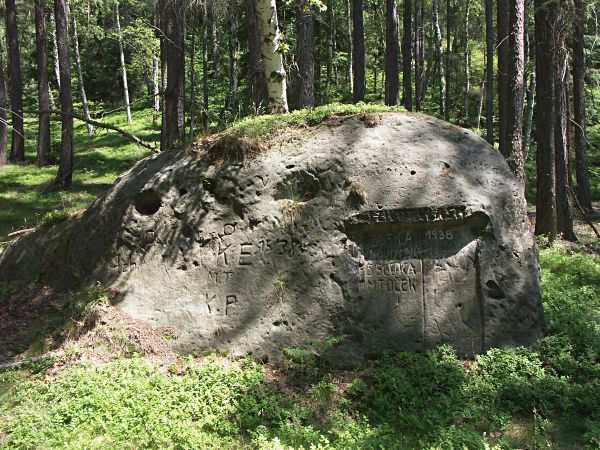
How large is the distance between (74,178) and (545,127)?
682 inches

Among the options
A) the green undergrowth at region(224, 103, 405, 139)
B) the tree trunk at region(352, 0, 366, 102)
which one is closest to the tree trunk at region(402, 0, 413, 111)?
the tree trunk at region(352, 0, 366, 102)

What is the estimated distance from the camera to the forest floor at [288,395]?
18.1ft

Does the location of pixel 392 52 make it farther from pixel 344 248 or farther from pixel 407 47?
pixel 344 248

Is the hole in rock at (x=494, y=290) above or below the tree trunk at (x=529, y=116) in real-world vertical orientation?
below

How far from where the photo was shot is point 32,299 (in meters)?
8.95

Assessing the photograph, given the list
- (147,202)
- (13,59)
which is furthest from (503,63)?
(13,59)

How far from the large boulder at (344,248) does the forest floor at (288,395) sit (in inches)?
14.9

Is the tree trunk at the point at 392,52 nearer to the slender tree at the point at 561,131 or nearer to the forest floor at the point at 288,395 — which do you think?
the slender tree at the point at 561,131

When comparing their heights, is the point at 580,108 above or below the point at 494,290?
above

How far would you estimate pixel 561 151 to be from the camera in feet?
45.2

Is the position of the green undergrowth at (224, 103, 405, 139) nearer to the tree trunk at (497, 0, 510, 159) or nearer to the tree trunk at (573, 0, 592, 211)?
the tree trunk at (497, 0, 510, 159)

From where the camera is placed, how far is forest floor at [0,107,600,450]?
5.53 m

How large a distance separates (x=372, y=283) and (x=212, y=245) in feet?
7.92

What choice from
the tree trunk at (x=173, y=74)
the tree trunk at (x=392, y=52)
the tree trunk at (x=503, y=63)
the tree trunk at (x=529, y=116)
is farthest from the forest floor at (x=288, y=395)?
the tree trunk at (x=529, y=116)
